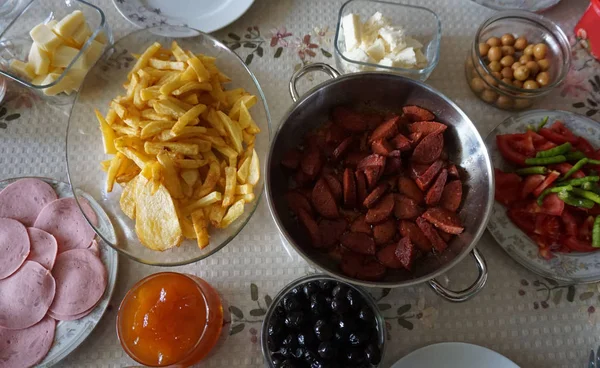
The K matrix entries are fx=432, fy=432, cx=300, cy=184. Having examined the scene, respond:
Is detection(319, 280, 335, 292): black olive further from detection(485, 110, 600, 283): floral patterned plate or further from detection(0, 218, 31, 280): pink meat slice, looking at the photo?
detection(0, 218, 31, 280): pink meat slice

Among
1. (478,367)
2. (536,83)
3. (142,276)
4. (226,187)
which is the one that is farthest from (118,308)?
(536,83)

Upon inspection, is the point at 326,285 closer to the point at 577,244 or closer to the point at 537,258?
the point at 537,258

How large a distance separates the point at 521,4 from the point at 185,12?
1.38m

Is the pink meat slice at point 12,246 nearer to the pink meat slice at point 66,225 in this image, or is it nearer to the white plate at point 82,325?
the pink meat slice at point 66,225

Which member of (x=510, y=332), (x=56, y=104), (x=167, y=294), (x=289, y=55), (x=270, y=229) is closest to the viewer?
(x=167, y=294)

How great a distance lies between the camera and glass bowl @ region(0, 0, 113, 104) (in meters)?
1.53

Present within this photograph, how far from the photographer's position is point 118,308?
135 centimetres

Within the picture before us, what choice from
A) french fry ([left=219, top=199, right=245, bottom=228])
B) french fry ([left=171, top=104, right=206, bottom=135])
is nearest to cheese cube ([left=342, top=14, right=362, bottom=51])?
french fry ([left=171, top=104, right=206, bottom=135])

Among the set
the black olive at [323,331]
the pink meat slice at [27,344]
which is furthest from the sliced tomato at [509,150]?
the pink meat slice at [27,344]

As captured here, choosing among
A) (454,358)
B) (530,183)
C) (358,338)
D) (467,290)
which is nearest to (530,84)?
(530,183)

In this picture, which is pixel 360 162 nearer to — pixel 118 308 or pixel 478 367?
pixel 478 367

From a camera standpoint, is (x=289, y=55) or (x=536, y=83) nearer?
(x=536, y=83)

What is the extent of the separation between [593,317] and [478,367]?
0.46 metres

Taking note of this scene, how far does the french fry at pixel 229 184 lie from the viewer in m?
1.33
